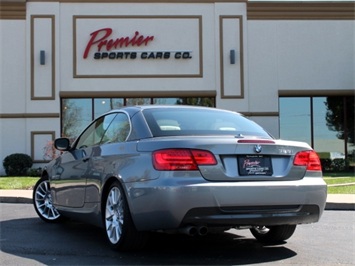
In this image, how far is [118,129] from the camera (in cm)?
593

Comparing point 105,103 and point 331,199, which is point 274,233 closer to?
point 331,199

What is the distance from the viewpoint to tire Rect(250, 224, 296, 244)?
19.3 feet

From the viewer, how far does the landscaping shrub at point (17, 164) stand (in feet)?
63.0

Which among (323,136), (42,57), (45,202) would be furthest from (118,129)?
(323,136)

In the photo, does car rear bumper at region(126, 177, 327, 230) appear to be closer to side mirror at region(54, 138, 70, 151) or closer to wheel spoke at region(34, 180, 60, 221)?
side mirror at region(54, 138, 70, 151)

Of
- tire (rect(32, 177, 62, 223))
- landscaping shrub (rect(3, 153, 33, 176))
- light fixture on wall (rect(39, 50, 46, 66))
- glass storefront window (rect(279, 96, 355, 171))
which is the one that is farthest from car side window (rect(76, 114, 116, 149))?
glass storefront window (rect(279, 96, 355, 171))

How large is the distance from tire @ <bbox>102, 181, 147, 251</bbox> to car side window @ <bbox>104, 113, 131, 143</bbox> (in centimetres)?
57

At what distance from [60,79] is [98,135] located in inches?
564

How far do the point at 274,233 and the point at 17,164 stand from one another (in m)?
15.0

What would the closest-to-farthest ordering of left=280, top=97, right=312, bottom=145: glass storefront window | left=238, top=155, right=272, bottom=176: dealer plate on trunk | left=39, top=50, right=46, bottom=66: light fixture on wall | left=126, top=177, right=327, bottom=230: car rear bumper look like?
left=126, top=177, right=327, bottom=230: car rear bumper → left=238, top=155, right=272, bottom=176: dealer plate on trunk → left=39, top=50, right=46, bottom=66: light fixture on wall → left=280, top=97, right=312, bottom=145: glass storefront window

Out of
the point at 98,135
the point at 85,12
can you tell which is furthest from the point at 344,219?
the point at 85,12

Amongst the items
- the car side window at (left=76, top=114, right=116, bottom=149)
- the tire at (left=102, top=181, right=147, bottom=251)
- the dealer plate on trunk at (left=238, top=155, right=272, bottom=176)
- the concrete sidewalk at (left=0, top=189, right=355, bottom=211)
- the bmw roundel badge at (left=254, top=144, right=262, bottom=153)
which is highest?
the car side window at (left=76, top=114, right=116, bottom=149)

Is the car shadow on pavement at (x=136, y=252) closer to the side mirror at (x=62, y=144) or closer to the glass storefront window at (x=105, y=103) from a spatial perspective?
the side mirror at (x=62, y=144)

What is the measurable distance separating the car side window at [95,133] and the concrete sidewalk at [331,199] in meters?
4.76
